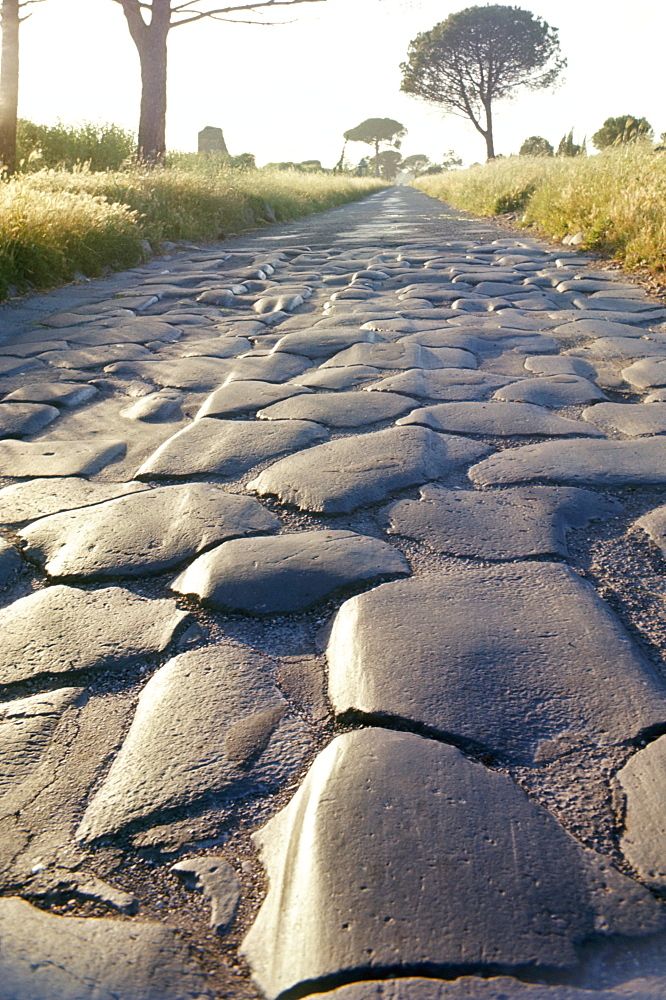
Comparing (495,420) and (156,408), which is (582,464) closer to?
(495,420)

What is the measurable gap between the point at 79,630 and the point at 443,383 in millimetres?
1925

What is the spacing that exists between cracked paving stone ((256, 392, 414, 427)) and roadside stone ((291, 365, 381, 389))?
0.14 metres

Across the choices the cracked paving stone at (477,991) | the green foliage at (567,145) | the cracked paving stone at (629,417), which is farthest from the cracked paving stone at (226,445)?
the green foliage at (567,145)

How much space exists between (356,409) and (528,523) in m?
1.01

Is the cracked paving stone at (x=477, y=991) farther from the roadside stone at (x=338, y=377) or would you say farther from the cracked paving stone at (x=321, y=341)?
the cracked paving stone at (x=321, y=341)

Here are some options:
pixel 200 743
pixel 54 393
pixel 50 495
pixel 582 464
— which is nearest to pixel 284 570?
pixel 200 743

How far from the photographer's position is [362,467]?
6.97 ft

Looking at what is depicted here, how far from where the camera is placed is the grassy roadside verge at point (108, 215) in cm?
525

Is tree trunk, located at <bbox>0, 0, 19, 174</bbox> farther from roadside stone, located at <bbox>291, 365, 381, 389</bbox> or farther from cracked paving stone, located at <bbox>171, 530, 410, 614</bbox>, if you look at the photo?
cracked paving stone, located at <bbox>171, 530, 410, 614</bbox>

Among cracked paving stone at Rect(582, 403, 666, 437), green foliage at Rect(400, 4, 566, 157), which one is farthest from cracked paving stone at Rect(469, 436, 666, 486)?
green foliage at Rect(400, 4, 566, 157)

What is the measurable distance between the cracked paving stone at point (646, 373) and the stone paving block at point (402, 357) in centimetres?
63

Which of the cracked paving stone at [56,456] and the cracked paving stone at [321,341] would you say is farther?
the cracked paving stone at [321,341]

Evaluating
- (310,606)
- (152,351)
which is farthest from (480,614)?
(152,351)

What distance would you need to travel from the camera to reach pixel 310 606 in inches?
58.7
